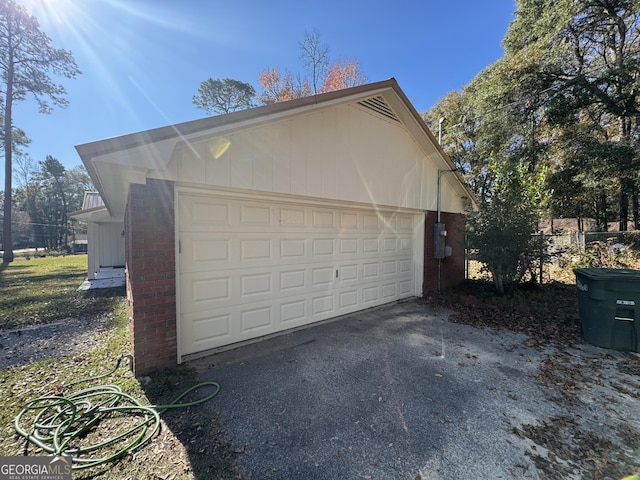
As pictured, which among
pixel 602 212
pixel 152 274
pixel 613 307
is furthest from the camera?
pixel 602 212

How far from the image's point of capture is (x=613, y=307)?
400 centimetres

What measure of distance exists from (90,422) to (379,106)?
6532 mm

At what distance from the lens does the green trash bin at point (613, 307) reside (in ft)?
12.8

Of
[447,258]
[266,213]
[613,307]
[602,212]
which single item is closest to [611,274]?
[613,307]

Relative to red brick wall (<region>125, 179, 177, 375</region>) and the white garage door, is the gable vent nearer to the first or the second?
the white garage door

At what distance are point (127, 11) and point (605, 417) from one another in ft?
30.6

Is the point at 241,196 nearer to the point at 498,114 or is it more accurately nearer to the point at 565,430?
the point at 565,430

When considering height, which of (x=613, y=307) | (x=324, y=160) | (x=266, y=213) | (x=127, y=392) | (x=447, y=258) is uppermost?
(x=324, y=160)

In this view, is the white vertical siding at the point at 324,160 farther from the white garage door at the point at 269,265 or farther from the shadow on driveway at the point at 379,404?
the shadow on driveway at the point at 379,404

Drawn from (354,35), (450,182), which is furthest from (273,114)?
(354,35)

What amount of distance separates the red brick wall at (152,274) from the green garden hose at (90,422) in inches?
20.5

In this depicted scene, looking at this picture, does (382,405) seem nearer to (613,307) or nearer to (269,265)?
(269,265)

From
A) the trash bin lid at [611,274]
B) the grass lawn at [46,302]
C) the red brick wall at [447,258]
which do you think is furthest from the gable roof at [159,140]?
the trash bin lid at [611,274]

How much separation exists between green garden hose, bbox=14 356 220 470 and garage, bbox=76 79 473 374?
1.81 ft
